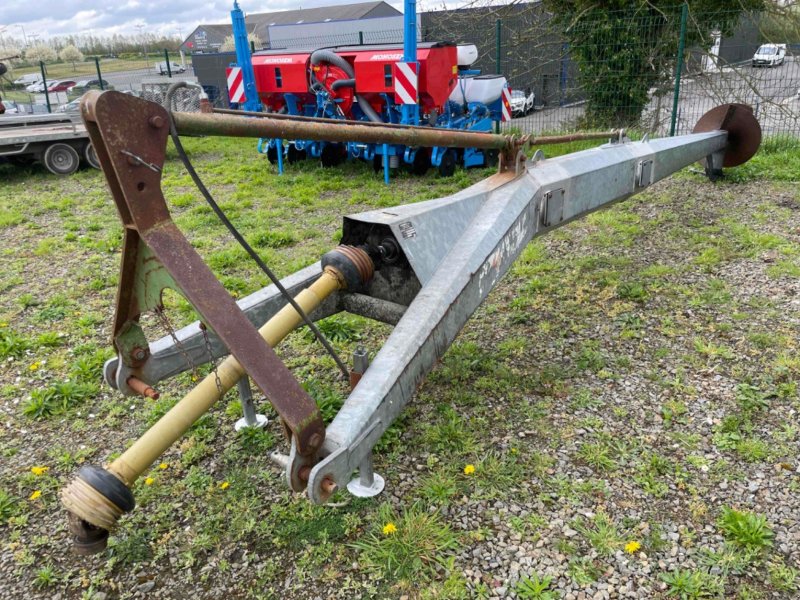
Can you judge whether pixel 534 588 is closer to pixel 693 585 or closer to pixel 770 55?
pixel 693 585

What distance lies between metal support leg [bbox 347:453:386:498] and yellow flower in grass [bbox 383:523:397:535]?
121mm

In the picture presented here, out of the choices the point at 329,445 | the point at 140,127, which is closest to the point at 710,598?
the point at 329,445

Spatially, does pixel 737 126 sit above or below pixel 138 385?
above

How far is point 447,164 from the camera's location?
793 cm

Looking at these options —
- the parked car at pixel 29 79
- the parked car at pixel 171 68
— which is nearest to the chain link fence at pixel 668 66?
the parked car at pixel 171 68

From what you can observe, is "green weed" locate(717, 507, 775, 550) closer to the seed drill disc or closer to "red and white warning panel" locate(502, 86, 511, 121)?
the seed drill disc

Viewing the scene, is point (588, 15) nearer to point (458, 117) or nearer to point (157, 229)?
point (458, 117)

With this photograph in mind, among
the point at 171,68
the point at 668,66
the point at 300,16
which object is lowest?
the point at 668,66

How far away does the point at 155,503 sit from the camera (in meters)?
2.51

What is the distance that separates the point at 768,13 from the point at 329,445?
35.5 feet

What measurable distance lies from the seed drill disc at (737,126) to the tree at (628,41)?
14.3 feet

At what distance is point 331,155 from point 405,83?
77.6 inches

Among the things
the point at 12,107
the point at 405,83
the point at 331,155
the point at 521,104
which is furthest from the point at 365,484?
the point at 12,107

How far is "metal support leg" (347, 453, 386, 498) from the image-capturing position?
221cm
